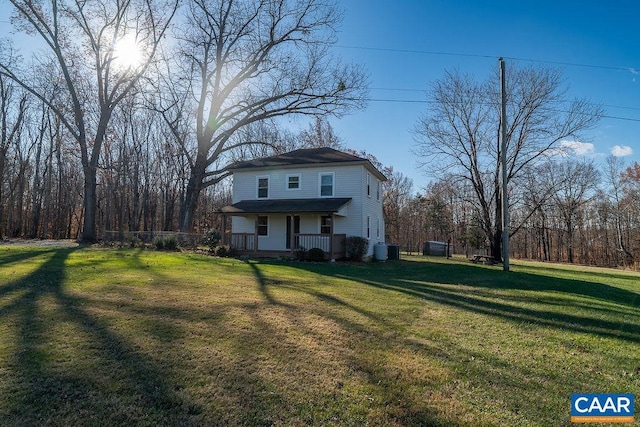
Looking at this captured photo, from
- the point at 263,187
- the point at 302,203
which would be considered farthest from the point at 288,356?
the point at 263,187

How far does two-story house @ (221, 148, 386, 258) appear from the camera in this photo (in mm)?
18203

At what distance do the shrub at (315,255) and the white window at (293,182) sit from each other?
4769 millimetres

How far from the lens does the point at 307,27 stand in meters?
22.8

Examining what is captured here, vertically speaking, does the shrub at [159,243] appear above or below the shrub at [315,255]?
above

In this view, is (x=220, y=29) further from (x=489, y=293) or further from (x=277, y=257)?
(x=489, y=293)

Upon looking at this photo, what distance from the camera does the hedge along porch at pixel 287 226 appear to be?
17500 millimetres

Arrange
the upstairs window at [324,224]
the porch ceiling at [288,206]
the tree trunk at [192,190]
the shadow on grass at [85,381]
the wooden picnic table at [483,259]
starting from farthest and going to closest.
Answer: the tree trunk at [192,190] < the wooden picnic table at [483,259] < the upstairs window at [324,224] < the porch ceiling at [288,206] < the shadow on grass at [85,381]

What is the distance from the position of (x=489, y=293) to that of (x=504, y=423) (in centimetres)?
686

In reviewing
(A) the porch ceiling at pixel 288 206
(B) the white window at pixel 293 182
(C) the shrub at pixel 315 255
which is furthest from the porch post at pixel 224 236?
(C) the shrub at pixel 315 255

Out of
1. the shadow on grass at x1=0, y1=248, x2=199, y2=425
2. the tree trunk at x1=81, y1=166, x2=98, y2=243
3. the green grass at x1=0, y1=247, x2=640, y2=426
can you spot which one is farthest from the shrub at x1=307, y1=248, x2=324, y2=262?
the tree trunk at x1=81, y1=166, x2=98, y2=243

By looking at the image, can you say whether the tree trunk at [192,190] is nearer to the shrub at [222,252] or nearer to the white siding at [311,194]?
the white siding at [311,194]

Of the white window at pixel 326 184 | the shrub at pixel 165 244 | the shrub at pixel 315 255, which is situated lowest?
the shrub at pixel 315 255

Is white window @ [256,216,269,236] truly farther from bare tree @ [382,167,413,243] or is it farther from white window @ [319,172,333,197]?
bare tree @ [382,167,413,243]

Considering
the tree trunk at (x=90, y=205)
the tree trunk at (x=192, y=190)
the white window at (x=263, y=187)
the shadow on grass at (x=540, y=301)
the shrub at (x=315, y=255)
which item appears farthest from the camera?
the tree trunk at (x=192, y=190)
